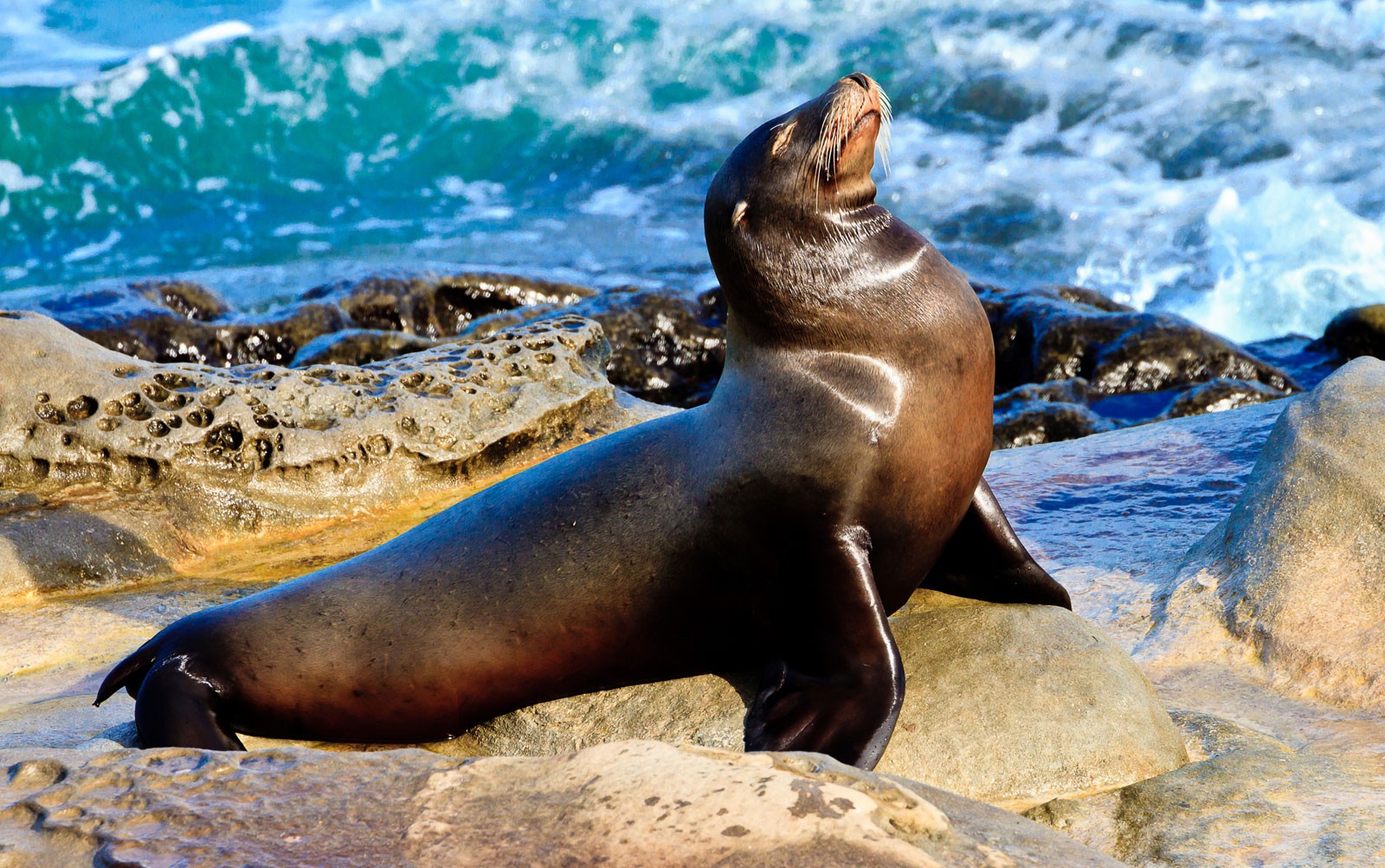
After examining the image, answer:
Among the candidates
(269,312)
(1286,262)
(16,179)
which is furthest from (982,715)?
(16,179)

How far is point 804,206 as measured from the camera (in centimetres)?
449

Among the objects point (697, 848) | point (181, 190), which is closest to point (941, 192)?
point (181, 190)

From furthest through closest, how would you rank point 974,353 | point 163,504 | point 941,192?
point 941,192
point 163,504
point 974,353

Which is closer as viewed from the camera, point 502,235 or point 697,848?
point 697,848

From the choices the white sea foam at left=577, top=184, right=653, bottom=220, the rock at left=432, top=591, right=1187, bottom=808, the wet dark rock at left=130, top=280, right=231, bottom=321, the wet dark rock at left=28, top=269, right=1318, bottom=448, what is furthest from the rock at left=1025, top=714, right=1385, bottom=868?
the white sea foam at left=577, top=184, right=653, bottom=220

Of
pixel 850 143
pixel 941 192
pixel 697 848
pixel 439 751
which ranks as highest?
pixel 850 143

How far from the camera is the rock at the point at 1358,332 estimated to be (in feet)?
38.0

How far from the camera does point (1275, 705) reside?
432 centimetres

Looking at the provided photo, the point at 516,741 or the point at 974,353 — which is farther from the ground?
the point at 974,353

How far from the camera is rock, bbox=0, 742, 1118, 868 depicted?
2.51 m

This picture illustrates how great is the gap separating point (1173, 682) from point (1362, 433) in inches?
50.0

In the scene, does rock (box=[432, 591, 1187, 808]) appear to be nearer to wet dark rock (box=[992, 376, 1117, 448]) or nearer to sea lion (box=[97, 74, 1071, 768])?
sea lion (box=[97, 74, 1071, 768])

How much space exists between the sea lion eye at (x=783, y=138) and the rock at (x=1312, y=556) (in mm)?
2139

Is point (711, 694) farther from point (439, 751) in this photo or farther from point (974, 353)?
point (974, 353)
